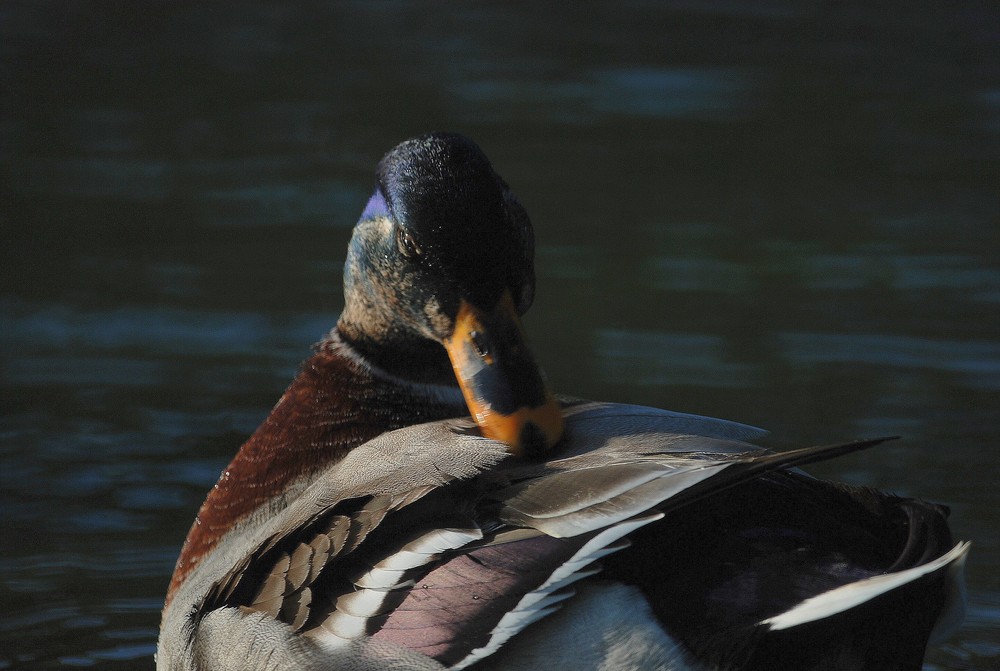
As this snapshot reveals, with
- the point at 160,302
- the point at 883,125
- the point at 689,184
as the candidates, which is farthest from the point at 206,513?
the point at 883,125

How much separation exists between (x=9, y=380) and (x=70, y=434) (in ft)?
1.89

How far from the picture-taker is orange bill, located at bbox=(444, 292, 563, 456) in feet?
12.9

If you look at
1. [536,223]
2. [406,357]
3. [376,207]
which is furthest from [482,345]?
[536,223]

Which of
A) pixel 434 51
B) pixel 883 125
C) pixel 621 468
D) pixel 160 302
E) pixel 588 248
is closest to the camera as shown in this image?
pixel 621 468

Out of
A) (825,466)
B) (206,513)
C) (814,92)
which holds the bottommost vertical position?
(825,466)

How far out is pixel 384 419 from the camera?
442 cm

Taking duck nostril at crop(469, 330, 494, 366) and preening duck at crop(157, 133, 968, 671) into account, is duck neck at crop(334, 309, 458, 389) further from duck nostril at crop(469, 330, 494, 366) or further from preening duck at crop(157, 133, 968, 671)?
duck nostril at crop(469, 330, 494, 366)

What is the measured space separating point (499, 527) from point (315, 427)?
955mm

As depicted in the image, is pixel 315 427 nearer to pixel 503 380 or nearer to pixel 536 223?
pixel 503 380

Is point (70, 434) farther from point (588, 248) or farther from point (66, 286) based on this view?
point (588, 248)

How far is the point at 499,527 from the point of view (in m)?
3.61

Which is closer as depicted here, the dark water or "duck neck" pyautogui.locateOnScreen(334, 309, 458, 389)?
"duck neck" pyautogui.locateOnScreen(334, 309, 458, 389)

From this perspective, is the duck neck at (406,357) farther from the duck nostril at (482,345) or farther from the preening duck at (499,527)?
the duck nostril at (482,345)

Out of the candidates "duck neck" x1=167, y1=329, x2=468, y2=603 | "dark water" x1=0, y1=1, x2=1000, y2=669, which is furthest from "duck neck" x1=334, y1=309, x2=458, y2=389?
"dark water" x1=0, y1=1, x2=1000, y2=669
